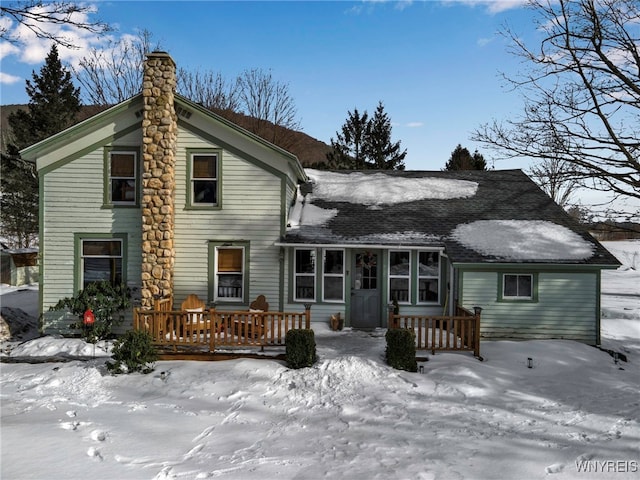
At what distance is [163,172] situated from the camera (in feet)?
38.9

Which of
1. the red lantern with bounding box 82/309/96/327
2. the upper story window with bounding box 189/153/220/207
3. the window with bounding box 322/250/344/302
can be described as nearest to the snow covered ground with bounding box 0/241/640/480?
the red lantern with bounding box 82/309/96/327

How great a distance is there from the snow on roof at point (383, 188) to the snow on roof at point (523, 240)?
97.6 inches

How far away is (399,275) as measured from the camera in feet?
42.9

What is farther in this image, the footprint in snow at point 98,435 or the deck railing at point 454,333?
the deck railing at point 454,333

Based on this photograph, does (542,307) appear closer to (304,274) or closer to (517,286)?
(517,286)

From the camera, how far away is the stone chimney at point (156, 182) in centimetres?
1178

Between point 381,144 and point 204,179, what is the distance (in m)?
27.1

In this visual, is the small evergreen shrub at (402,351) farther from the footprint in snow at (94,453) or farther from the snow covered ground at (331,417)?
the footprint in snow at (94,453)

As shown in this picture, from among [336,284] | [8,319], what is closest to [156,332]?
[336,284]

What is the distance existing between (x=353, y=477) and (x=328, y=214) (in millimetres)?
9794

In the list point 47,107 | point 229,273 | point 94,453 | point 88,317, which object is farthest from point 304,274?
point 47,107

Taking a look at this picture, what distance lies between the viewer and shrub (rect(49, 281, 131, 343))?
11.7 meters

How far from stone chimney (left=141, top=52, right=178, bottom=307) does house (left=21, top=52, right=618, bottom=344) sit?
0.03 m

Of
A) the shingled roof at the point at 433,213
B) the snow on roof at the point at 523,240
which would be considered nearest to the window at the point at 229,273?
the shingled roof at the point at 433,213
